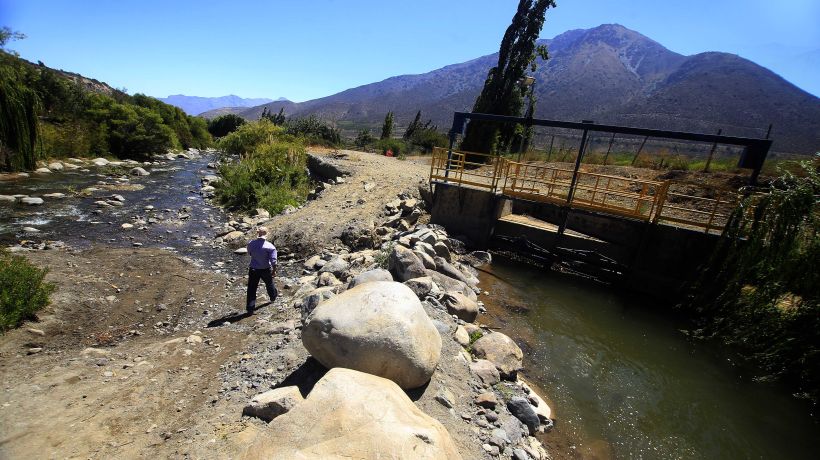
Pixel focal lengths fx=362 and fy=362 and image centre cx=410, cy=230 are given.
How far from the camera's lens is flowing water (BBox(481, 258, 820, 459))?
599 centimetres

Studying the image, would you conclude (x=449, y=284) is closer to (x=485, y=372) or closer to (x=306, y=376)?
(x=485, y=372)

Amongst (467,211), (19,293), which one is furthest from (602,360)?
(19,293)

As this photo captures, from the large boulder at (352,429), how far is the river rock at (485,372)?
250 centimetres

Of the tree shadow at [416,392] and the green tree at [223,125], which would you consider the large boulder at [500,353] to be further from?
the green tree at [223,125]

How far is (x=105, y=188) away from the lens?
671 inches

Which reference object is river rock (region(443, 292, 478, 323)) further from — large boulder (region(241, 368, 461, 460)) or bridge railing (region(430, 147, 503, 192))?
bridge railing (region(430, 147, 503, 192))

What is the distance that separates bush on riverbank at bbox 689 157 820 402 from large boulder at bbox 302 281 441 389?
19.3ft

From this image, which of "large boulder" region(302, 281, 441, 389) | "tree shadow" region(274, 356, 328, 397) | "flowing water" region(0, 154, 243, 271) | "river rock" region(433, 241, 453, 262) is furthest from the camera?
"river rock" region(433, 241, 453, 262)

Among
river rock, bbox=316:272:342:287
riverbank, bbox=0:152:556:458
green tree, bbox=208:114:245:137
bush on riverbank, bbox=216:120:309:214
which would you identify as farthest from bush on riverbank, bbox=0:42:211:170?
green tree, bbox=208:114:245:137

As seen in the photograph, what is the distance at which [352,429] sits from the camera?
9.37 feet

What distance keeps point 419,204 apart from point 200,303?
30.3 feet

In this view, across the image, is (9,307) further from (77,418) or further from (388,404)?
(388,404)

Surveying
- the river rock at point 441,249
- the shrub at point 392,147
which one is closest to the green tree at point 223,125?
the shrub at point 392,147

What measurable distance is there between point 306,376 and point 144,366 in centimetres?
263
